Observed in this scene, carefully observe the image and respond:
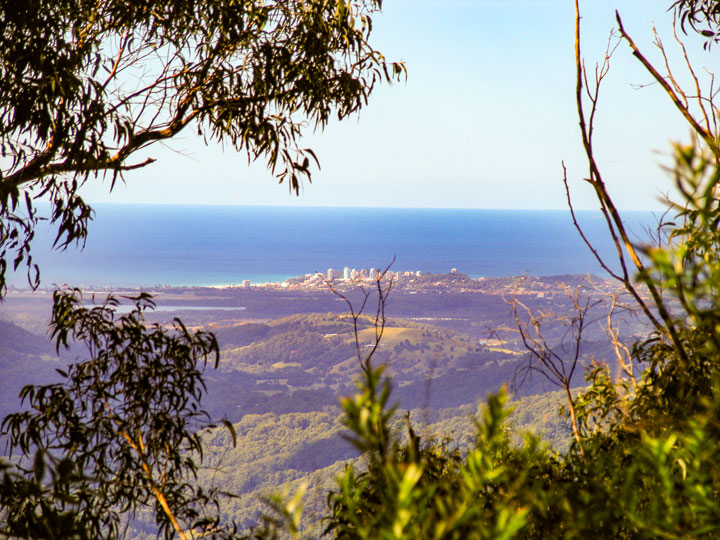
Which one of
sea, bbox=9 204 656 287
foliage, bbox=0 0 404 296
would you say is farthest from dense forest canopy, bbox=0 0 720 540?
sea, bbox=9 204 656 287

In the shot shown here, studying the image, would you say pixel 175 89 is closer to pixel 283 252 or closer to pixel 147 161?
pixel 147 161

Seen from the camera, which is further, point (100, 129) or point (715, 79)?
point (100, 129)

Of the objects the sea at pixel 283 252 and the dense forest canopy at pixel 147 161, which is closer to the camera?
the dense forest canopy at pixel 147 161

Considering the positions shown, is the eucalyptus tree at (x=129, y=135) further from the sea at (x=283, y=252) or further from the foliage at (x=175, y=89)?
the sea at (x=283, y=252)

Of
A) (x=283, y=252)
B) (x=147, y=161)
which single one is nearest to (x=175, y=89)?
(x=147, y=161)

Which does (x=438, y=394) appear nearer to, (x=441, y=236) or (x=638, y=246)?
(x=638, y=246)

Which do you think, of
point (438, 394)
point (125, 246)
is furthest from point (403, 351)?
point (125, 246)

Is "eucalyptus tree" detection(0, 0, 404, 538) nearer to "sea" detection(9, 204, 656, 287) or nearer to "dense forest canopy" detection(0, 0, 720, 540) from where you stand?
"dense forest canopy" detection(0, 0, 720, 540)

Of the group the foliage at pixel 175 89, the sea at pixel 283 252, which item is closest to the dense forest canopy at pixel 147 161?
the foliage at pixel 175 89
